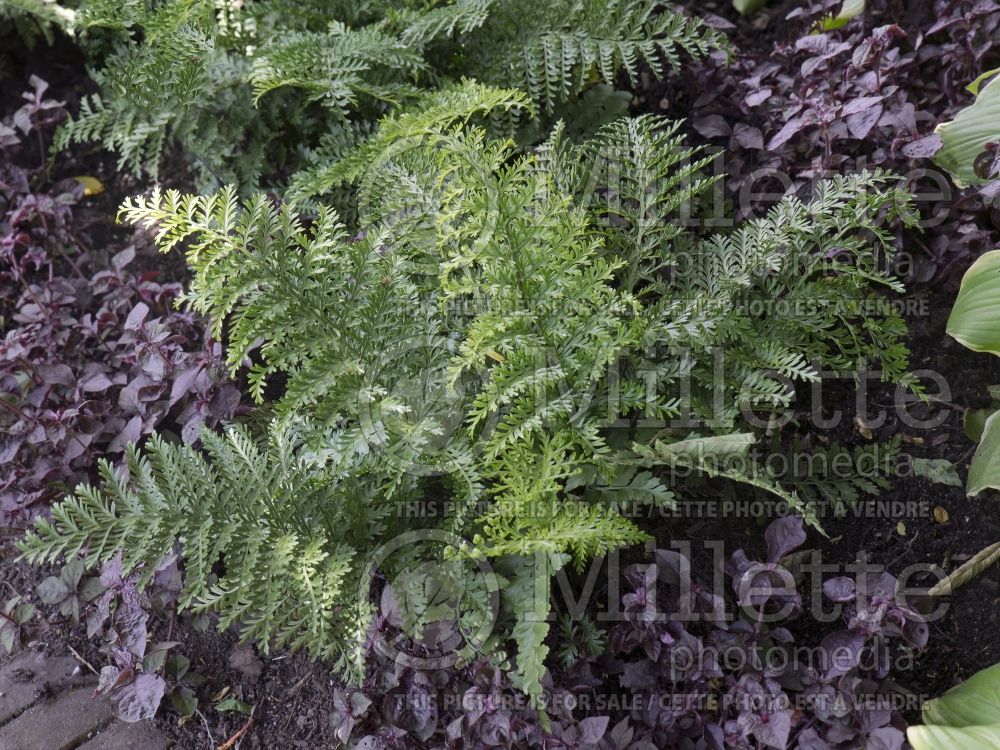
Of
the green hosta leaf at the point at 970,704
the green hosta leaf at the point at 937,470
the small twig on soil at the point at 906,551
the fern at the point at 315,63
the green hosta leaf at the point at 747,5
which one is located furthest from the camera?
the green hosta leaf at the point at 747,5

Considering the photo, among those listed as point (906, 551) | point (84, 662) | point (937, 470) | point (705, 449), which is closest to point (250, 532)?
point (84, 662)

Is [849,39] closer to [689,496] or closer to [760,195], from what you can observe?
Result: [760,195]

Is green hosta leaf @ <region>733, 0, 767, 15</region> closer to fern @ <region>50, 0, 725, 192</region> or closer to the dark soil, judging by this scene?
fern @ <region>50, 0, 725, 192</region>

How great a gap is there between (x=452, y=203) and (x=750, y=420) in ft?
2.70

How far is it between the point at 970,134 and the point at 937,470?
82 centimetres

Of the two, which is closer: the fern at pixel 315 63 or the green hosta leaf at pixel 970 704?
the green hosta leaf at pixel 970 704

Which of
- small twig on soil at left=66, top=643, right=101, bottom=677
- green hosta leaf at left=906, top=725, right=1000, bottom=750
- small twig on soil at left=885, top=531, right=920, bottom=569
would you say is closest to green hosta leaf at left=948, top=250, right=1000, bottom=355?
small twig on soil at left=885, top=531, right=920, bottom=569

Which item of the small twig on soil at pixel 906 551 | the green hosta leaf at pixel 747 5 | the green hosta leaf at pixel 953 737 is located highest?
the green hosta leaf at pixel 747 5

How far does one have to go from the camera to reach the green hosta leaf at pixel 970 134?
207cm

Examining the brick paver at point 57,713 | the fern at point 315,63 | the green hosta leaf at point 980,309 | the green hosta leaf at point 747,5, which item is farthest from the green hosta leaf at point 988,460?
the brick paver at point 57,713

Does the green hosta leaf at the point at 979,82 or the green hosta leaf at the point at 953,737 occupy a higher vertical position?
the green hosta leaf at the point at 979,82

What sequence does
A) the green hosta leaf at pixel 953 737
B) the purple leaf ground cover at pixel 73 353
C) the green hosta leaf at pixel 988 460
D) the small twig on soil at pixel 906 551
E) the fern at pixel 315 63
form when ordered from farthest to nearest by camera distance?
1. the fern at pixel 315 63
2. the purple leaf ground cover at pixel 73 353
3. the small twig on soil at pixel 906 551
4. the green hosta leaf at pixel 988 460
5. the green hosta leaf at pixel 953 737

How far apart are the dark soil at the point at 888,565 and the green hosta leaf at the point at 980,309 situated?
0.34 metres

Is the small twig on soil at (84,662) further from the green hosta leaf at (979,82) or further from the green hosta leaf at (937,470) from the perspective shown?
the green hosta leaf at (979,82)
